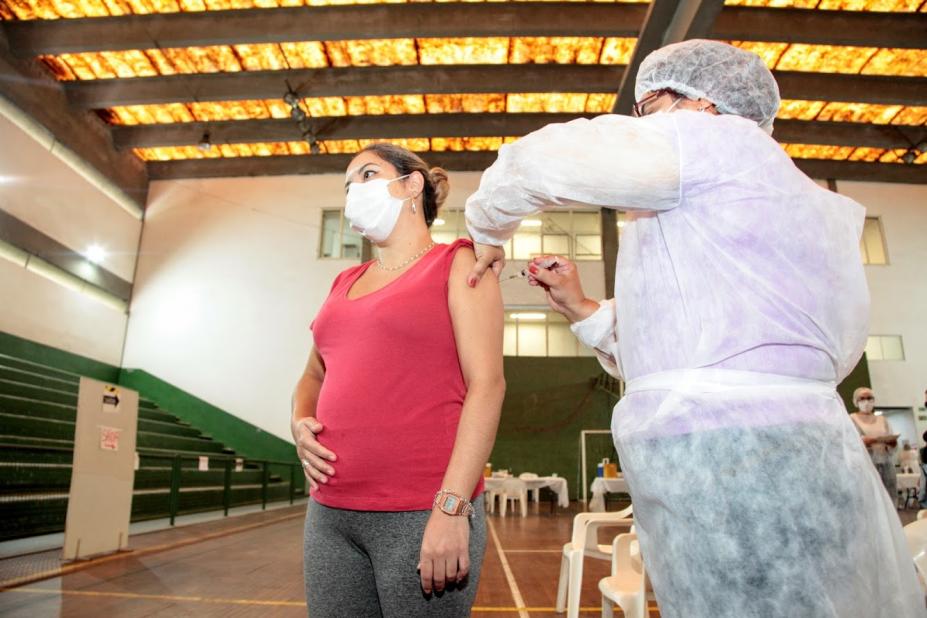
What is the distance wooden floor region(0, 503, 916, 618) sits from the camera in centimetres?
289

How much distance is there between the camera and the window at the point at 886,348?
12.7 m

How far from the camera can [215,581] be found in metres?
3.53

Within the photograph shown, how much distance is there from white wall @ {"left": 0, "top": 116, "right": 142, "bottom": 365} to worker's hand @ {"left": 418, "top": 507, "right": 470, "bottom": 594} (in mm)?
11175

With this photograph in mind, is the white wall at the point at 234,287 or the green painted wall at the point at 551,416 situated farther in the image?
the green painted wall at the point at 551,416

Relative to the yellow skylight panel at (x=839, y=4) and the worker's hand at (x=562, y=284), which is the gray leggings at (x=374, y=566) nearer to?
the worker's hand at (x=562, y=284)

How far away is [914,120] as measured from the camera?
38.6ft

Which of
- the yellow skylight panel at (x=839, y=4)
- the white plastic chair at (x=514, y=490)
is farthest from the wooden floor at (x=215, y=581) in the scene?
the yellow skylight panel at (x=839, y=4)

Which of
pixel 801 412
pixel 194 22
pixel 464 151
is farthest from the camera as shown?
pixel 464 151

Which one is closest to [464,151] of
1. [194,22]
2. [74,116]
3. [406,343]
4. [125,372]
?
[194,22]

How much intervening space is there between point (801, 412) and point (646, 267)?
29 centimetres

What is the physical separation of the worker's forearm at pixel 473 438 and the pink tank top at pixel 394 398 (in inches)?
2.0

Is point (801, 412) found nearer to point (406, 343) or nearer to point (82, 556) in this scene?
point (406, 343)

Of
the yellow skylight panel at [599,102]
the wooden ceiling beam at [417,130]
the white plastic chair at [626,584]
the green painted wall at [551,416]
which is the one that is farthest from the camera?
the green painted wall at [551,416]

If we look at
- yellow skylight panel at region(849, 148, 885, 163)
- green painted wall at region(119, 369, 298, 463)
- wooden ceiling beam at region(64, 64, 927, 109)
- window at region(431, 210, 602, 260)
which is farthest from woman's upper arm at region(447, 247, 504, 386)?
yellow skylight panel at region(849, 148, 885, 163)
